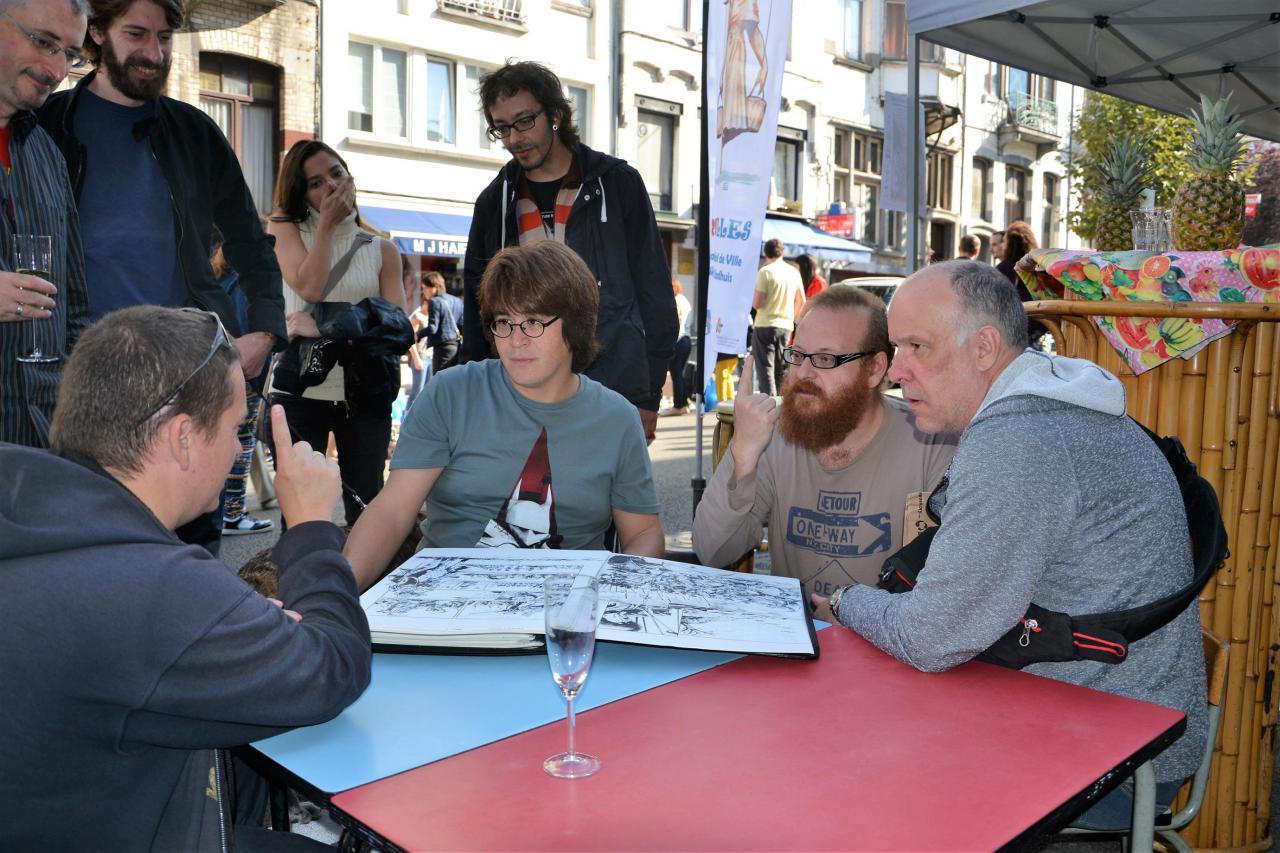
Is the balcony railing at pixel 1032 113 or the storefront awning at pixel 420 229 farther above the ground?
the balcony railing at pixel 1032 113

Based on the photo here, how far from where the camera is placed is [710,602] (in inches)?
77.5

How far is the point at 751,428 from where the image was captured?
9.23 ft

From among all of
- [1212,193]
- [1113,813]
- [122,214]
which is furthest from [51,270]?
[1212,193]

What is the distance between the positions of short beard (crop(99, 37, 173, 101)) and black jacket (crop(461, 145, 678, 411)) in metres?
1.18

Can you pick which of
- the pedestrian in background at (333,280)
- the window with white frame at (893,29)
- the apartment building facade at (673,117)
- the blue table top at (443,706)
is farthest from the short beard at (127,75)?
the window with white frame at (893,29)

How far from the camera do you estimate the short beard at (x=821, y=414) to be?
2.90m

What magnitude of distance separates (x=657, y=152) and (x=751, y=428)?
2106cm

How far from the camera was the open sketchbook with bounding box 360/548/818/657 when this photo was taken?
1.77m

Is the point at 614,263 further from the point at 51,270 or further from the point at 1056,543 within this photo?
the point at 1056,543

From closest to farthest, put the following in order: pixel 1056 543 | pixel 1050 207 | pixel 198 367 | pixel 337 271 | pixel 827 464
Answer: pixel 198 367 < pixel 1056 543 < pixel 827 464 < pixel 337 271 < pixel 1050 207

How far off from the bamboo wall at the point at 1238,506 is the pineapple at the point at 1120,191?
598 mm

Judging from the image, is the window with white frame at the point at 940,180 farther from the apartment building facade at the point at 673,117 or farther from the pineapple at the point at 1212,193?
the pineapple at the point at 1212,193

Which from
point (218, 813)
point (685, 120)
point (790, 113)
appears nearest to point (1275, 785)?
point (218, 813)

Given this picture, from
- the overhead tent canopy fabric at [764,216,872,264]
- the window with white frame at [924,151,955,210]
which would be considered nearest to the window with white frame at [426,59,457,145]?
the overhead tent canopy fabric at [764,216,872,264]
